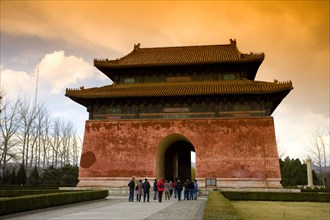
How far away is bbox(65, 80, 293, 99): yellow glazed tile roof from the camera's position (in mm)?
21859

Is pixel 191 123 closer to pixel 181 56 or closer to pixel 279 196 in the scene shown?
pixel 181 56

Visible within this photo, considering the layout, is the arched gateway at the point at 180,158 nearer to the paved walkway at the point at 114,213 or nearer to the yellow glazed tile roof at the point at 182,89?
the yellow glazed tile roof at the point at 182,89

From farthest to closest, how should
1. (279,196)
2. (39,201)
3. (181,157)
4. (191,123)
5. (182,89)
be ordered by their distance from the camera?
(181,157)
(182,89)
(191,123)
(279,196)
(39,201)

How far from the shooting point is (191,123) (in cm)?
2289

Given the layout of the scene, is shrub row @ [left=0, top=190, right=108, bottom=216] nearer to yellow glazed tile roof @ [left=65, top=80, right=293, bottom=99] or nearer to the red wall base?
the red wall base

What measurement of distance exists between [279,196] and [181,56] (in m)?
14.0

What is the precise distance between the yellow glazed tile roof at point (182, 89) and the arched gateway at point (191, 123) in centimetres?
7

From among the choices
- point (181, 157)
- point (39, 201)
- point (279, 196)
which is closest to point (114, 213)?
point (39, 201)

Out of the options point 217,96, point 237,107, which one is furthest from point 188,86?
point 237,107

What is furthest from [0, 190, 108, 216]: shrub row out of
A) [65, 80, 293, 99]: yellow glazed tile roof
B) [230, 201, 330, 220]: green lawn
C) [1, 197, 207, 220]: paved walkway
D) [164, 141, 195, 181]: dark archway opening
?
[164, 141, 195, 181]: dark archway opening

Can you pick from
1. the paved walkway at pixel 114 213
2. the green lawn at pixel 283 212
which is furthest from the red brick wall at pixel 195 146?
the paved walkway at pixel 114 213

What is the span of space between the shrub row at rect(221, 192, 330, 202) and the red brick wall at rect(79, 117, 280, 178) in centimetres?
249

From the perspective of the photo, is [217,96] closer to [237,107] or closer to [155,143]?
[237,107]

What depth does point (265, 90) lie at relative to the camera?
70.8ft
